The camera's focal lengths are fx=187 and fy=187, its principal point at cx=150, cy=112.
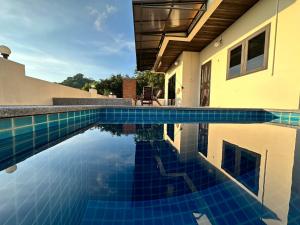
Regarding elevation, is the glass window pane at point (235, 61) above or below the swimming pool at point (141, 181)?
above

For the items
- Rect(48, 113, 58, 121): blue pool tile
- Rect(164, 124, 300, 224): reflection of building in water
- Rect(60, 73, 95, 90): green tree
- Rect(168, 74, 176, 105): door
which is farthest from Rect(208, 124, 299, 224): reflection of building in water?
Rect(60, 73, 95, 90): green tree

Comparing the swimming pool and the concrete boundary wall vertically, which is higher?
the concrete boundary wall

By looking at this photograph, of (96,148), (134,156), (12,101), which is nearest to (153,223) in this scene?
(134,156)

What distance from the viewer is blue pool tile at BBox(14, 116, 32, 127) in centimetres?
202

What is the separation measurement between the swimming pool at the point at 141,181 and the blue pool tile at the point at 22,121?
0.04 ft

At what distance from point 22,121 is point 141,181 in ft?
5.37

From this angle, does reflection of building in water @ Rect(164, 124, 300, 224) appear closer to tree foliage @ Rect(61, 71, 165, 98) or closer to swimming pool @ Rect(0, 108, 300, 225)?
swimming pool @ Rect(0, 108, 300, 225)

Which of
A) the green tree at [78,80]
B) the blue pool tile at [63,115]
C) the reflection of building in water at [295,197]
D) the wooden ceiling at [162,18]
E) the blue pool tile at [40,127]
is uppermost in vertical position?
the green tree at [78,80]

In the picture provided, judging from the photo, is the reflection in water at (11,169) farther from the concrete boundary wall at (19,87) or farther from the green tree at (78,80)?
the green tree at (78,80)

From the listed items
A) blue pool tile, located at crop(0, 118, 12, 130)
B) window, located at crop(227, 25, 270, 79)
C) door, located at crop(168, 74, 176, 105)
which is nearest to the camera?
blue pool tile, located at crop(0, 118, 12, 130)

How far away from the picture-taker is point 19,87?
4359 mm

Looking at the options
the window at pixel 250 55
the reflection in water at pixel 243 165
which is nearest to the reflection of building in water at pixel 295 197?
the reflection in water at pixel 243 165

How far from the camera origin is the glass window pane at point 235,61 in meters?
5.73

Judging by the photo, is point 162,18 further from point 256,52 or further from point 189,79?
point 256,52
